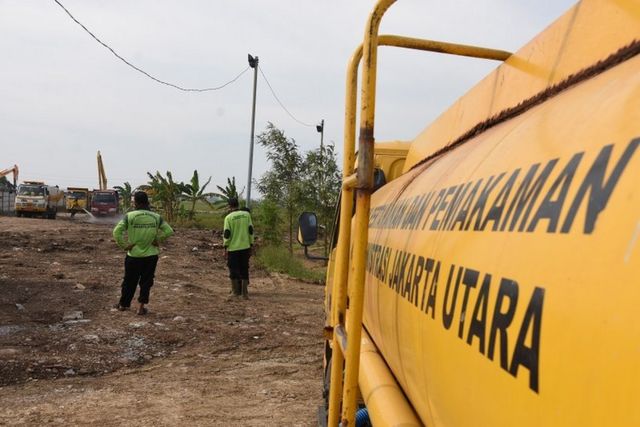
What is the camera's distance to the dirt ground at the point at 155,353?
473 centimetres

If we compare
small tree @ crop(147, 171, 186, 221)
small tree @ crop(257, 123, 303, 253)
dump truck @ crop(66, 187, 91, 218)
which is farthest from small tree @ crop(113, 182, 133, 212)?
small tree @ crop(257, 123, 303, 253)

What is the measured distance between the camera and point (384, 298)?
237 centimetres

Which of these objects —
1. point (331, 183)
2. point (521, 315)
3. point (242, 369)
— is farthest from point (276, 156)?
point (521, 315)

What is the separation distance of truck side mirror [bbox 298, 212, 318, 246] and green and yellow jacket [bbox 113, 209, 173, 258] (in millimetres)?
4050

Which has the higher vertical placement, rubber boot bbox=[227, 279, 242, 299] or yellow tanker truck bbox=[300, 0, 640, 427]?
yellow tanker truck bbox=[300, 0, 640, 427]

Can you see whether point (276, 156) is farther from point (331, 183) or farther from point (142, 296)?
point (142, 296)

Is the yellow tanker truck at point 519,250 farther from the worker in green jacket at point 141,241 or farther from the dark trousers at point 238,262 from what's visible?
the dark trousers at point 238,262

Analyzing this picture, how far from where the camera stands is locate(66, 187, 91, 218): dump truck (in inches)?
1507

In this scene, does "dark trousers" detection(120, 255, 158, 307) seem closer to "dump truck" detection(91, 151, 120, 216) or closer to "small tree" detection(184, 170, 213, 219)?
"small tree" detection(184, 170, 213, 219)

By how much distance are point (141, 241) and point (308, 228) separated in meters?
4.16

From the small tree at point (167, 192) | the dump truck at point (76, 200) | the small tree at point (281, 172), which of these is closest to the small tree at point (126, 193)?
the dump truck at point (76, 200)

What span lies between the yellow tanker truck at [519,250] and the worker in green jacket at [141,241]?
597 cm

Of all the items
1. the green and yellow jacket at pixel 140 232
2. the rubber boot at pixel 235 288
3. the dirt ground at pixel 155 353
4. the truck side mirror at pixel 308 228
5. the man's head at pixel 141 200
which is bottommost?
the dirt ground at pixel 155 353

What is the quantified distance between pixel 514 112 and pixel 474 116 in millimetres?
426
